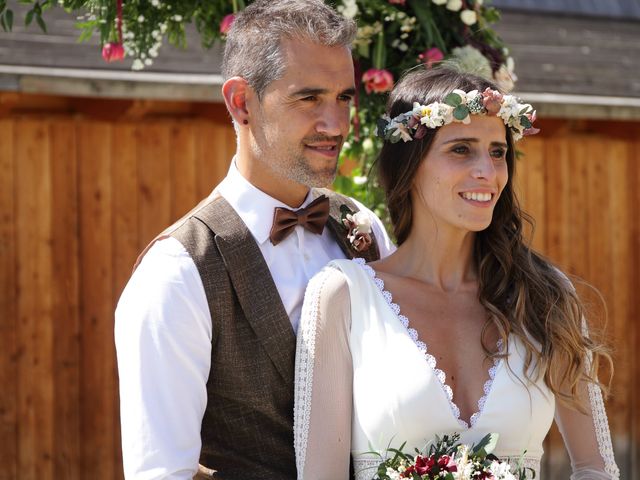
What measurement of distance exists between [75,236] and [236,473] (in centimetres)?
313

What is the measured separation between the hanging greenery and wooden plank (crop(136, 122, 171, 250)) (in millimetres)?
1947

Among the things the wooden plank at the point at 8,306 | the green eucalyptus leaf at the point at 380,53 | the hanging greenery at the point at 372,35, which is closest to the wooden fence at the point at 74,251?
the wooden plank at the point at 8,306

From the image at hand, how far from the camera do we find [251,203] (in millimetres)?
3129

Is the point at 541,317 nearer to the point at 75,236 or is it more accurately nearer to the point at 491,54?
the point at 491,54

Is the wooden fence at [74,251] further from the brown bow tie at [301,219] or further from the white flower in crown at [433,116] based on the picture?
the white flower in crown at [433,116]

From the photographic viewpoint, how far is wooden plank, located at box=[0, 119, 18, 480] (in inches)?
226

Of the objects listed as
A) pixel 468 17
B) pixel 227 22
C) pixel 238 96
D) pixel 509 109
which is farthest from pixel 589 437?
pixel 227 22

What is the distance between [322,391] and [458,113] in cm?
81

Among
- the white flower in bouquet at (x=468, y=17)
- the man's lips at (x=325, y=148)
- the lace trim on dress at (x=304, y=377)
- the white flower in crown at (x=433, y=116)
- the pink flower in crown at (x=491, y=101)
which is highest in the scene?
the white flower in bouquet at (x=468, y=17)

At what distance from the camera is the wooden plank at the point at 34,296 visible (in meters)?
5.79

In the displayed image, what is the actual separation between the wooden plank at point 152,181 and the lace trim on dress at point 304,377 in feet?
10.6

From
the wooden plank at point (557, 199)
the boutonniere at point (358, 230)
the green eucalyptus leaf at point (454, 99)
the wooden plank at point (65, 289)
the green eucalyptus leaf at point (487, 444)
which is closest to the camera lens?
the green eucalyptus leaf at point (487, 444)

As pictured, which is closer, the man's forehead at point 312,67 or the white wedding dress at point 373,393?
the white wedding dress at point 373,393

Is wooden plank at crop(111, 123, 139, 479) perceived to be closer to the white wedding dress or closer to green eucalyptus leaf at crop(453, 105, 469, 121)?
the white wedding dress
